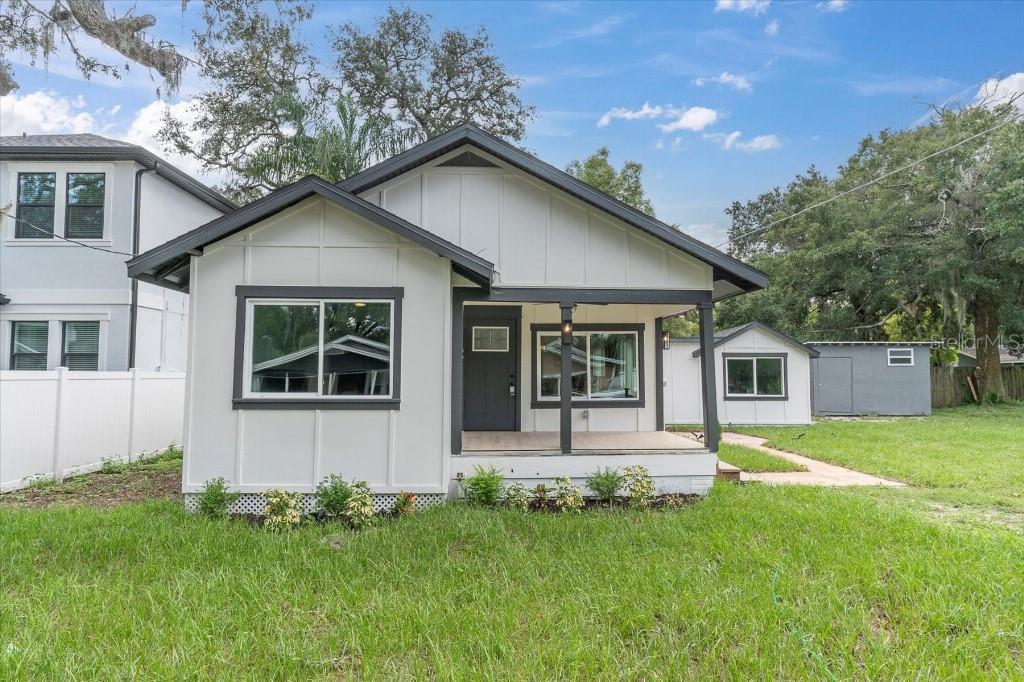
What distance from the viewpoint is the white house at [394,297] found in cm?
614

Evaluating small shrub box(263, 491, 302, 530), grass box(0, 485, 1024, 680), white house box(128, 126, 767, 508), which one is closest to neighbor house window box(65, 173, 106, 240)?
white house box(128, 126, 767, 508)

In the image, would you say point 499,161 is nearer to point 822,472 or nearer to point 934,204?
point 822,472

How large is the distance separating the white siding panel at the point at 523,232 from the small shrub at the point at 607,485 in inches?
101

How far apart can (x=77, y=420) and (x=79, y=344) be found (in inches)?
151

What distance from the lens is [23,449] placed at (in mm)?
7031

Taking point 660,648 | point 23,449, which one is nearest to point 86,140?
point 23,449

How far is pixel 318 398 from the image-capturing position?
6180mm

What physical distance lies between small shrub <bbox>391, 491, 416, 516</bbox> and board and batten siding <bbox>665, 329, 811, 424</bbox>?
11408mm

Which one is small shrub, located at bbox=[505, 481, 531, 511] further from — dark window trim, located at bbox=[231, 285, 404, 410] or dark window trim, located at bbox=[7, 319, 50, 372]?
dark window trim, located at bbox=[7, 319, 50, 372]

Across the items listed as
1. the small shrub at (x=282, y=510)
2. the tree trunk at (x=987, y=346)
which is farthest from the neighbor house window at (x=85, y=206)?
the tree trunk at (x=987, y=346)

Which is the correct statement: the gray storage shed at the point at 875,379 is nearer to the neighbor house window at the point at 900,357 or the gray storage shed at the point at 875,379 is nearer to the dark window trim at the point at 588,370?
the neighbor house window at the point at 900,357

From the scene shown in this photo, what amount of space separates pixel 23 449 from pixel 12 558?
132 inches

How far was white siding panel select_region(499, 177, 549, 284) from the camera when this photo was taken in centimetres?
720

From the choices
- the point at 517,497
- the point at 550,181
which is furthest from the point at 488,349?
the point at 517,497
